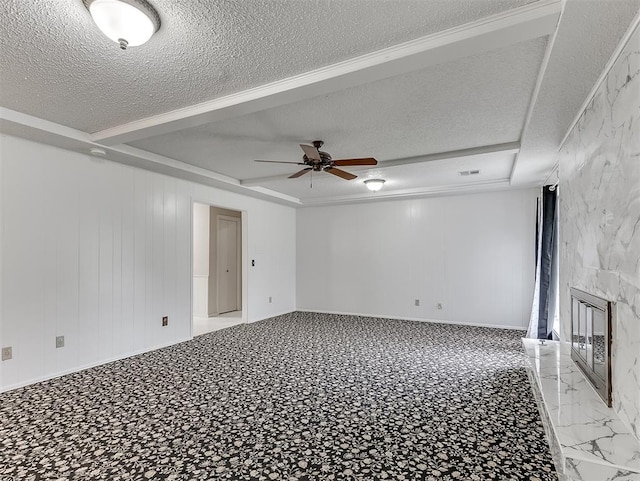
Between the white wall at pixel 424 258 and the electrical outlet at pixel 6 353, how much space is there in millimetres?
5339

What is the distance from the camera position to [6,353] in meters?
3.20

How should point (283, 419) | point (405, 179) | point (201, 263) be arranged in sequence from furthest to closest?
point (201, 263)
point (405, 179)
point (283, 419)

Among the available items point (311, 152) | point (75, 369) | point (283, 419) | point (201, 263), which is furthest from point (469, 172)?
point (75, 369)

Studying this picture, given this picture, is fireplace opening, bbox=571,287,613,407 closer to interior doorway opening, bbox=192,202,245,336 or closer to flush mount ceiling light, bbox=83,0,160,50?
flush mount ceiling light, bbox=83,0,160,50

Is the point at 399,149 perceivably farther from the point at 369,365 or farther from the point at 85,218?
the point at 85,218

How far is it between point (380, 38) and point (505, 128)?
2078 millimetres

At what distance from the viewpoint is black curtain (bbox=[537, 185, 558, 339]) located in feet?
15.1

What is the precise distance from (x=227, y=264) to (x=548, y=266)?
5.88m

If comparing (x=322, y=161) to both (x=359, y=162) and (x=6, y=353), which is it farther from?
(x=6, y=353)

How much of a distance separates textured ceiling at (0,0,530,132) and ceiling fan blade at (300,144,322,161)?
866 mm

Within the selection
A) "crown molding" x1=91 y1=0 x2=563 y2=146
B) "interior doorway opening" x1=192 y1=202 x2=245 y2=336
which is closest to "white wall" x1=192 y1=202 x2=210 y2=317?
"interior doorway opening" x1=192 y1=202 x2=245 y2=336

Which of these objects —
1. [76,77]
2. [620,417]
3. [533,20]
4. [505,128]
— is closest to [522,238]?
[505,128]

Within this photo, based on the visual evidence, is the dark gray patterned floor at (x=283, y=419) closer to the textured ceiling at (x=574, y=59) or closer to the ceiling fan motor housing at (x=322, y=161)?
the ceiling fan motor housing at (x=322, y=161)

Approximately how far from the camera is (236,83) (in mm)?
2516
